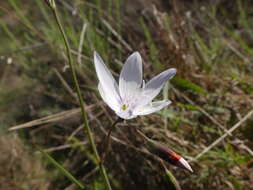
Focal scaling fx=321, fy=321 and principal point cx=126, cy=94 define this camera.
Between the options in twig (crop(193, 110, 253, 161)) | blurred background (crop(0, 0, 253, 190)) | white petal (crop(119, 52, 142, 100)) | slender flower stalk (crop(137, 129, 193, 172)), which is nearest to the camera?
slender flower stalk (crop(137, 129, 193, 172))

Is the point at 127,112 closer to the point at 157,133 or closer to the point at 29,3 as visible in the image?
the point at 157,133

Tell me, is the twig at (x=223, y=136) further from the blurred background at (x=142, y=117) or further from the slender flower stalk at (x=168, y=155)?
the slender flower stalk at (x=168, y=155)

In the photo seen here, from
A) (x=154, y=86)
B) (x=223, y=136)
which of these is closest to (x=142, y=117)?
(x=223, y=136)

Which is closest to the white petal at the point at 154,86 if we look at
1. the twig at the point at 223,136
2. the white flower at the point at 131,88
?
the white flower at the point at 131,88

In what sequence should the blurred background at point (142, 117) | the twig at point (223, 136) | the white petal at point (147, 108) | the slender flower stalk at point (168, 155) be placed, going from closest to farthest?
the slender flower stalk at point (168, 155) → the white petal at point (147, 108) → the twig at point (223, 136) → the blurred background at point (142, 117)

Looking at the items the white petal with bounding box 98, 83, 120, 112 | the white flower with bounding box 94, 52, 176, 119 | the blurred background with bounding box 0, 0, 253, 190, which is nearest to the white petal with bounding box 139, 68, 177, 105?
the white flower with bounding box 94, 52, 176, 119

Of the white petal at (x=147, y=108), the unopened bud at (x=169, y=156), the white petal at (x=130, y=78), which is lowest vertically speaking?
the unopened bud at (x=169, y=156)

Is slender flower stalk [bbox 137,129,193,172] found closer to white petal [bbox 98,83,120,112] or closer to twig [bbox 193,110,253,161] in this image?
white petal [bbox 98,83,120,112]
